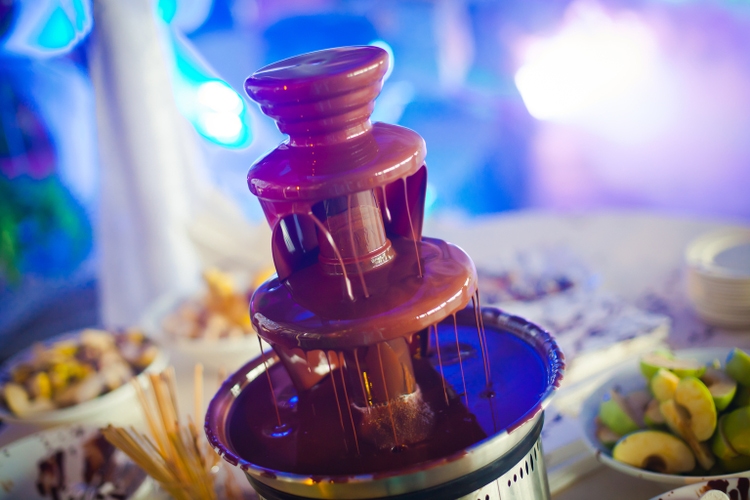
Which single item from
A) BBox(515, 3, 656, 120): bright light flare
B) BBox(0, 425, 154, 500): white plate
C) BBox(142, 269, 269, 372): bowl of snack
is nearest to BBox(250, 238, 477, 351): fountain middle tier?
BBox(0, 425, 154, 500): white plate

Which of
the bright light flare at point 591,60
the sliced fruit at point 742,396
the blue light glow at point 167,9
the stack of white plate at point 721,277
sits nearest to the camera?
the sliced fruit at point 742,396

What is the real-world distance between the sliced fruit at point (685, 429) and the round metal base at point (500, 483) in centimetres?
29

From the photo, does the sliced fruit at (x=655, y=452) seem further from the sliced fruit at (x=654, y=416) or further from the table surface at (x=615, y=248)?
the table surface at (x=615, y=248)

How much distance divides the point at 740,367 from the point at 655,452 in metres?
0.18

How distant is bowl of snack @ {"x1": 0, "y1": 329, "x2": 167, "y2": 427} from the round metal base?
3.13ft

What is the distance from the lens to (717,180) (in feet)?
15.5

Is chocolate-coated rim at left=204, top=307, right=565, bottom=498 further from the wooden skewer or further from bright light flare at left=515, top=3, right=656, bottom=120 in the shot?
bright light flare at left=515, top=3, right=656, bottom=120

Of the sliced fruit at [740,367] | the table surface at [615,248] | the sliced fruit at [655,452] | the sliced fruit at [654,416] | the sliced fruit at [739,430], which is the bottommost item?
the table surface at [615,248]

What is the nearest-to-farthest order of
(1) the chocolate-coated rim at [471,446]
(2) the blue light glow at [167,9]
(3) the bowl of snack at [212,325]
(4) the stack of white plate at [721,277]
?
(1) the chocolate-coated rim at [471,446] → (4) the stack of white plate at [721,277] → (3) the bowl of snack at [212,325] → (2) the blue light glow at [167,9]

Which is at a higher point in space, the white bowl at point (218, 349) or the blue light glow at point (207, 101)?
the blue light glow at point (207, 101)

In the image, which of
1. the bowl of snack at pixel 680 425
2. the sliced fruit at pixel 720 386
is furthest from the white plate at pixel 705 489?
the sliced fruit at pixel 720 386

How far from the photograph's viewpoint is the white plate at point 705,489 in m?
0.84

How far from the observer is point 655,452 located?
95cm

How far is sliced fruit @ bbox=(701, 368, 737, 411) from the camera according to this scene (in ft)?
3.05
